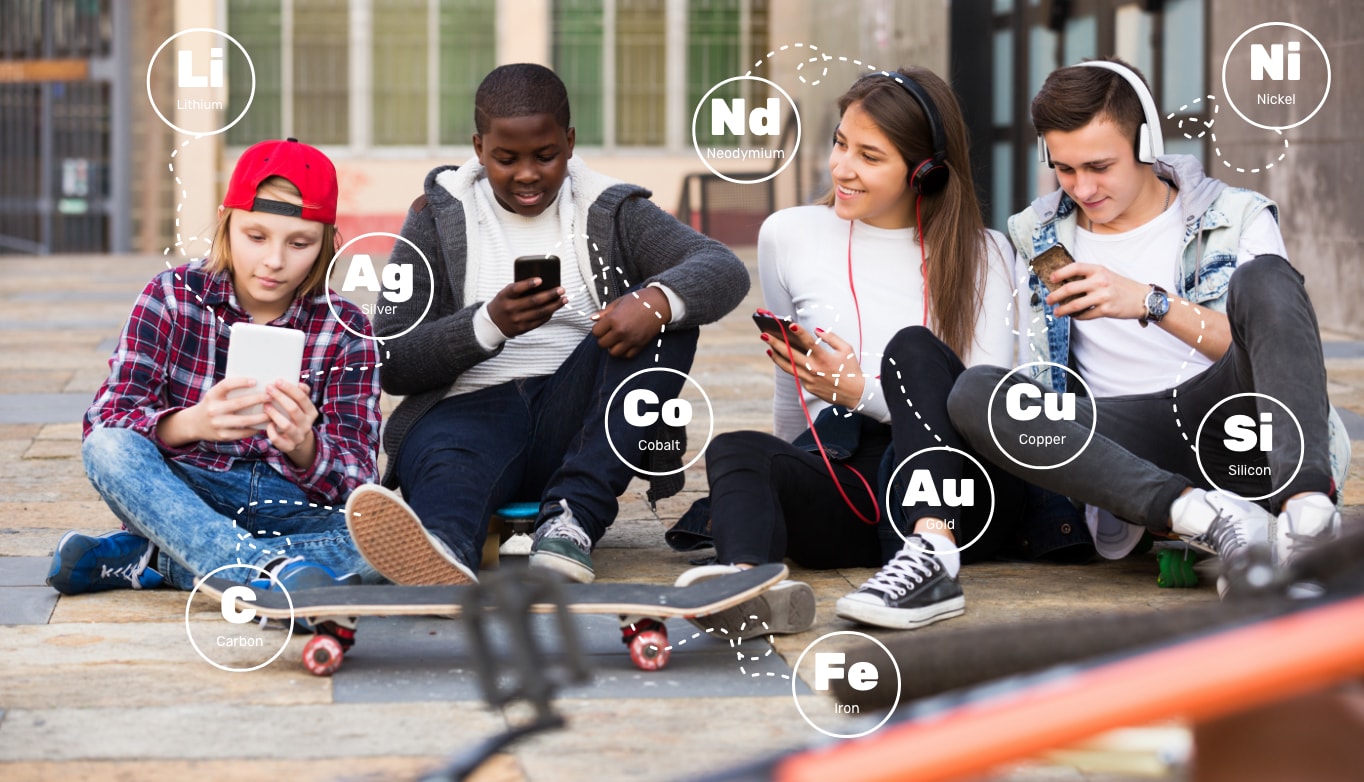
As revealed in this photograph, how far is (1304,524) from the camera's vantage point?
286 centimetres

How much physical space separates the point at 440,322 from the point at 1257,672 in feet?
8.75

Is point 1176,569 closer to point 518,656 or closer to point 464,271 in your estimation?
point 464,271

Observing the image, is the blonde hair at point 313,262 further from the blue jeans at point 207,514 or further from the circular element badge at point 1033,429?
the circular element badge at point 1033,429

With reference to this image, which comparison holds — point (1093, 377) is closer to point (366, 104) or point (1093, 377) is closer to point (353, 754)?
point (353, 754)

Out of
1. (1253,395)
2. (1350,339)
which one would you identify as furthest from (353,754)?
(1350,339)

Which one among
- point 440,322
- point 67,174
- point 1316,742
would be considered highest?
point 67,174

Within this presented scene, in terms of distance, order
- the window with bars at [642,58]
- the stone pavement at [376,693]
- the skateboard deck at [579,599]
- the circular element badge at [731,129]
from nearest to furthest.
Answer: the stone pavement at [376,693], the skateboard deck at [579,599], the circular element badge at [731,129], the window with bars at [642,58]

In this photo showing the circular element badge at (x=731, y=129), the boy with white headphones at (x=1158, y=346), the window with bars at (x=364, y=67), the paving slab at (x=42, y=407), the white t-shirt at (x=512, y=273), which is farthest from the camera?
the window with bars at (x=364, y=67)

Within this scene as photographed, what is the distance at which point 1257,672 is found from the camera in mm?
883

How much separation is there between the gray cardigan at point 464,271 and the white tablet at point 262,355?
1.26 feet

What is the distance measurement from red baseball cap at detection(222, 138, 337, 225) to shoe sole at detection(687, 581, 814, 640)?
113cm

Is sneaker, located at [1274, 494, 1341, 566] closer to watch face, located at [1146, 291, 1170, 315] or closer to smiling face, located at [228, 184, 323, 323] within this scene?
watch face, located at [1146, 291, 1170, 315]

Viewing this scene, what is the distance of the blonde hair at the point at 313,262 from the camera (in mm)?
3252

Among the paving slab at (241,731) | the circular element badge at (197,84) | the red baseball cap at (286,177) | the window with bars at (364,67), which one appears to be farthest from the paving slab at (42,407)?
the window with bars at (364,67)
